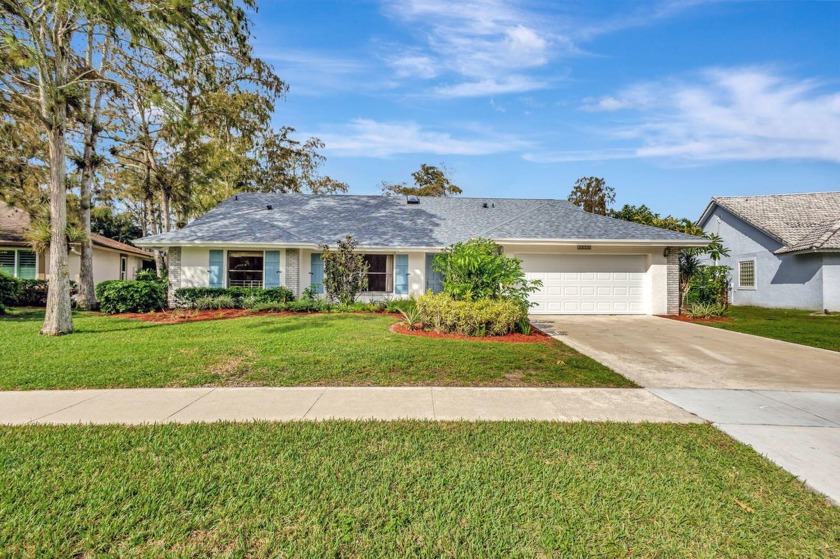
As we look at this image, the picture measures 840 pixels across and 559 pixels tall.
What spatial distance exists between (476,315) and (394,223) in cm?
920

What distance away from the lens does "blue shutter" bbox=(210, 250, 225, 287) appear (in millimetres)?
14773

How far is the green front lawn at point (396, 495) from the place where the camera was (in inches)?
90.4

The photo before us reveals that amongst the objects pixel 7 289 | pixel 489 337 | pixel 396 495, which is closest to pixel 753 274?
pixel 489 337

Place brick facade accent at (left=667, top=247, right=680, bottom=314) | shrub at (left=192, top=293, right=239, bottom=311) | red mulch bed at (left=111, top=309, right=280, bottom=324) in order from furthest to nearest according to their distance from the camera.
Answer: brick facade accent at (left=667, top=247, right=680, bottom=314), shrub at (left=192, top=293, right=239, bottom=311), red mulch bed at (left=111, top=309, right=280, bottom=324)

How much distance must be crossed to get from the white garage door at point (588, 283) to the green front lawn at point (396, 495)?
36.2ft

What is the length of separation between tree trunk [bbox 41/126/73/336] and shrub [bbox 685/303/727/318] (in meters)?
18.8

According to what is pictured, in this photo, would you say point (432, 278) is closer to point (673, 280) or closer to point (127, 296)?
point (673, 280)

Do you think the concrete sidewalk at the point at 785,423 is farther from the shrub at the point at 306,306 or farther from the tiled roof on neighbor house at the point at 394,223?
the shrub at the point at 306,306

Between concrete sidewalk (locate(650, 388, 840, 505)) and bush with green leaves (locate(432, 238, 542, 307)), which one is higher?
bush with green leaves (locate(432, 238, 542, 307))

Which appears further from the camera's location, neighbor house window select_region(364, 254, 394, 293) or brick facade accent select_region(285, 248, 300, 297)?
neighbor house window select_region(364, 254, 394, 293)

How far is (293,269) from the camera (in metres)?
14.9

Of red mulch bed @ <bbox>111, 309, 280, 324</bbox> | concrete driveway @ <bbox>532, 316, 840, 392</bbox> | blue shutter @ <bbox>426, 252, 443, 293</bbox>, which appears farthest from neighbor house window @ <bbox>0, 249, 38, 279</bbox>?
concrete driveway @ <bbox>532, 316, 840, 392</bbox>

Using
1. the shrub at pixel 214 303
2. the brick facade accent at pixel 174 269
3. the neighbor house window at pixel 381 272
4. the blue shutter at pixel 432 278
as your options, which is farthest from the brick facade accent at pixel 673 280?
the brick facade accent at pixel 174 269

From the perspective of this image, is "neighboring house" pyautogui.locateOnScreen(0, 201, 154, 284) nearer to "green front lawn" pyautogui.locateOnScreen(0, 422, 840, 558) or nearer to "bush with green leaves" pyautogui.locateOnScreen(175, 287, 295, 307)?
"bush with green leaves" pyautogui.locateOnScreen(175, 287, 295, 307)
